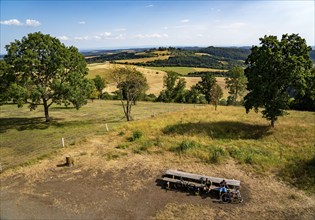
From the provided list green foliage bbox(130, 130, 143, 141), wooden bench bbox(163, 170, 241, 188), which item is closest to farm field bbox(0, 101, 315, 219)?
green foliage bbox(130, 130, 143, 141)

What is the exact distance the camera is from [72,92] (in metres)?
31.8

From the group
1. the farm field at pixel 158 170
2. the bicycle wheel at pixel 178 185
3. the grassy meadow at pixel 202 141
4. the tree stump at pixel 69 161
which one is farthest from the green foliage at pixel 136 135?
the bicycle wheel at pixel 178 185

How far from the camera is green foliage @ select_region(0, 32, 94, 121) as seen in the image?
29875 mm

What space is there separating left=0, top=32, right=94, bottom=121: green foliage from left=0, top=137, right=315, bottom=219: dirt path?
1291cm

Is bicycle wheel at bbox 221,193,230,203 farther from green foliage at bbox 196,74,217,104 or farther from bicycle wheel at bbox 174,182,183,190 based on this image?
green foliage at bbox 196,74,217,104

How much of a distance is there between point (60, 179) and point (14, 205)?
3.43 m

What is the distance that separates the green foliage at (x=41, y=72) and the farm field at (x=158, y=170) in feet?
15.9

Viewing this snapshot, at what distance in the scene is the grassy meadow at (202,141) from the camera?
19.4 metres

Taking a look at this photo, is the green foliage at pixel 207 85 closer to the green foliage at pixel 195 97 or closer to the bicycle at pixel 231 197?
the green foliage at pixel 195 97

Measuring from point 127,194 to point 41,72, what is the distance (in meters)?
22.8

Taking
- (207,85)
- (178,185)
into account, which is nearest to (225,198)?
(178,185)

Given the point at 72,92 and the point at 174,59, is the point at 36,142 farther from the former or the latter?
the point at 174,59

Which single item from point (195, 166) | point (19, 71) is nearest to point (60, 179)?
point (195, 166)

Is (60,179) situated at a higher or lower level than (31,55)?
lower
